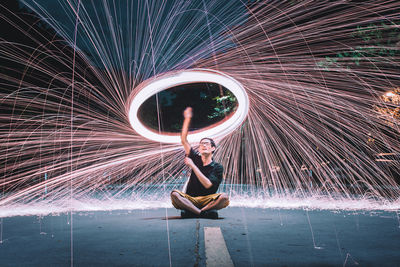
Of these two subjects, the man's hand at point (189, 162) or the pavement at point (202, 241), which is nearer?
the pavement at point (202, 241)

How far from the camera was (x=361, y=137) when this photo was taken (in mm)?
18047

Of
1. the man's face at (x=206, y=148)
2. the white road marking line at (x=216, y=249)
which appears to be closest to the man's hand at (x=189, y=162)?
the man's face at (x=206, y=148)

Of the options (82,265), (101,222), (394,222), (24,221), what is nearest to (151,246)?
(82,265)

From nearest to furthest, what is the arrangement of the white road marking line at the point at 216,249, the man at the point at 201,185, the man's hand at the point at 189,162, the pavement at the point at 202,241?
the white road marking line at the point at 216,249 → the pavement at the point at 202,241 → the man's hand at the point at 189,162 → the man at the point at 201,185

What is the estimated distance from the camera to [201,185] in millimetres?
7082

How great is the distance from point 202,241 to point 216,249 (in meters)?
0.56

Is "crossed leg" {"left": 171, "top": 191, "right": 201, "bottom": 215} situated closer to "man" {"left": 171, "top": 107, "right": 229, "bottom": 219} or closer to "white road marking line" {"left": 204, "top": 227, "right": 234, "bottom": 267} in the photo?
"man" {"left": 171, "top": 107, "right": 229, "bottom": 219}

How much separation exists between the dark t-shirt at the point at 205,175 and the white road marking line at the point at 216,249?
1246 mm

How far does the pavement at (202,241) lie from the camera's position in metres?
3.92

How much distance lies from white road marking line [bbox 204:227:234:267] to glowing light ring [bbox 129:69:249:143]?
2719 millimetres

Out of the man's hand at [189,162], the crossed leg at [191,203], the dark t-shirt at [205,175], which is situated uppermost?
the man's hand at [189,162]

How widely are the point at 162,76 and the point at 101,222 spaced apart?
132 inches

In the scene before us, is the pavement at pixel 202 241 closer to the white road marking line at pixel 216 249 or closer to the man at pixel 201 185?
the white road marking line at pixel 216 249

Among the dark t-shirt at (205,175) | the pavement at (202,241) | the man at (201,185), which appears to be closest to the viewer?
the pavement at (202,241)
